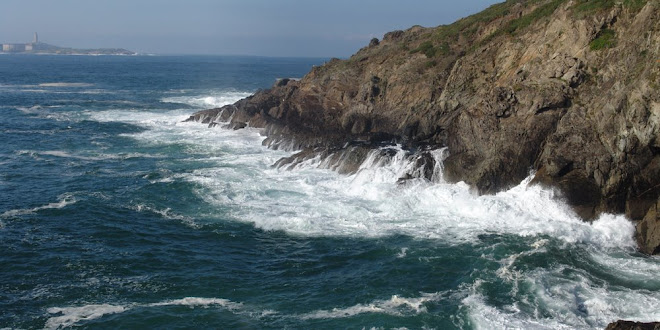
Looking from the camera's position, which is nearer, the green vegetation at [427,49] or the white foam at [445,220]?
the white foam at [445,220]

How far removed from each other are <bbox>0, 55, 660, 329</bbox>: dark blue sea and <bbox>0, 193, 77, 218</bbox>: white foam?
241 mm

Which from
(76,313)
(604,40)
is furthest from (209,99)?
(76,313)

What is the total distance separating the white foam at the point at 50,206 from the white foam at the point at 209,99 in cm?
5248

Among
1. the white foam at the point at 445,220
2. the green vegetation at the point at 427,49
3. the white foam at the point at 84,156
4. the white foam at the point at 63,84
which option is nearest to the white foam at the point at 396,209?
the white foam at the point at 445,220

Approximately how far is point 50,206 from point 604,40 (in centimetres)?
4162

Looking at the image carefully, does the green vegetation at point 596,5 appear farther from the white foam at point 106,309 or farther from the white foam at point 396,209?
the white foam at point 106,309

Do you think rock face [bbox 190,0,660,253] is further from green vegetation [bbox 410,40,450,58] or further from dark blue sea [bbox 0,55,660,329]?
dark blue sea [bbox 0,55,660,329]

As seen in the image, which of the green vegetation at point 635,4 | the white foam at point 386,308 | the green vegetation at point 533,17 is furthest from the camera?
the green vegetation at point 533,17

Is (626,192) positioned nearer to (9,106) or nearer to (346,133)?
(346,133)

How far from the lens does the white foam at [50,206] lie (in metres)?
38.8

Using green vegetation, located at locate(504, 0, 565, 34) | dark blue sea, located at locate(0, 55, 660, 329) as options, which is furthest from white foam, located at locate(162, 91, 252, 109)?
green vegetation, located at locate(504, 0, 565, 34)

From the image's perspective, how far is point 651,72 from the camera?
1379 inches

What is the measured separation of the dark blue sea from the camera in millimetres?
25594

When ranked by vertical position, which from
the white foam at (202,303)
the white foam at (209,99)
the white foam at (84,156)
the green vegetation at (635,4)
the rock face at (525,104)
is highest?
the green vegetation at (635,4)
